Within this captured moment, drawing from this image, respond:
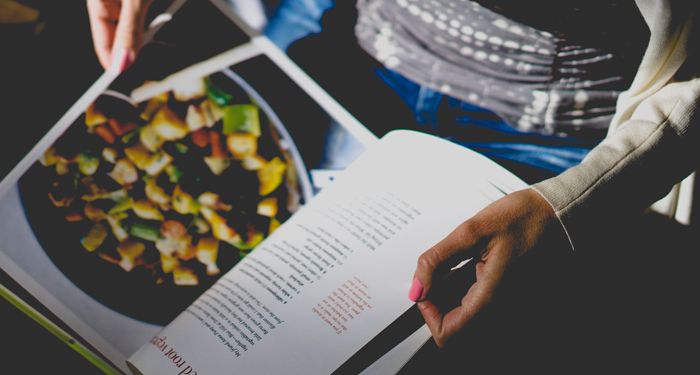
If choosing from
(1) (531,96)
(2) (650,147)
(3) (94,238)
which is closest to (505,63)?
(1) (531,96)

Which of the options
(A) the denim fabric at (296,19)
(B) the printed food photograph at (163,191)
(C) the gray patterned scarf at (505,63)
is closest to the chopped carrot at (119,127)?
(B) the printed food photograph at (163,191)

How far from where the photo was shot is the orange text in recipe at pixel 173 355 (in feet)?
1.53

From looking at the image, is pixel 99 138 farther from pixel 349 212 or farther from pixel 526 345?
pixel 526 345

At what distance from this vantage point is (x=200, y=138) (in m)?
0.60

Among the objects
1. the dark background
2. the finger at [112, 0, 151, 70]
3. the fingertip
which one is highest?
the finger at [112, 0, 151, 70]

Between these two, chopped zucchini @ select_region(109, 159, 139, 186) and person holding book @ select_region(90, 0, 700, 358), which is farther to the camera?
chopped zucchini @ select_region(109, 159, 139, 186)

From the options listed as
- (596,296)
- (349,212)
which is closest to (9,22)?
(349,212)

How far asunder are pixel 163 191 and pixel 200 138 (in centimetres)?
7

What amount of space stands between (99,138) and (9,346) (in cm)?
Answer: 29

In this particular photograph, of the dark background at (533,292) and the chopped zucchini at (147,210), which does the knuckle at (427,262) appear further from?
the chopped zucchini at (147,210)

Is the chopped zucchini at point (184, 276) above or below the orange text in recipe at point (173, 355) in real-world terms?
above

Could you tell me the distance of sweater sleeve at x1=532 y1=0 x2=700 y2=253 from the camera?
44cm

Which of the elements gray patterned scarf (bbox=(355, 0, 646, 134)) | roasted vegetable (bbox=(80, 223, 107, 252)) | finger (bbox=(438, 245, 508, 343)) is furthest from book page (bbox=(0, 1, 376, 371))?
finger (bbox=(438, 245, 508, 343))

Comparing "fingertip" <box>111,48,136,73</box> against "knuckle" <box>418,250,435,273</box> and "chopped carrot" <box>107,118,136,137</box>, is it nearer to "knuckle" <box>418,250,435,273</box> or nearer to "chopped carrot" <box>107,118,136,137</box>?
"chopped carrot" <box>107,118,136,137</box>
